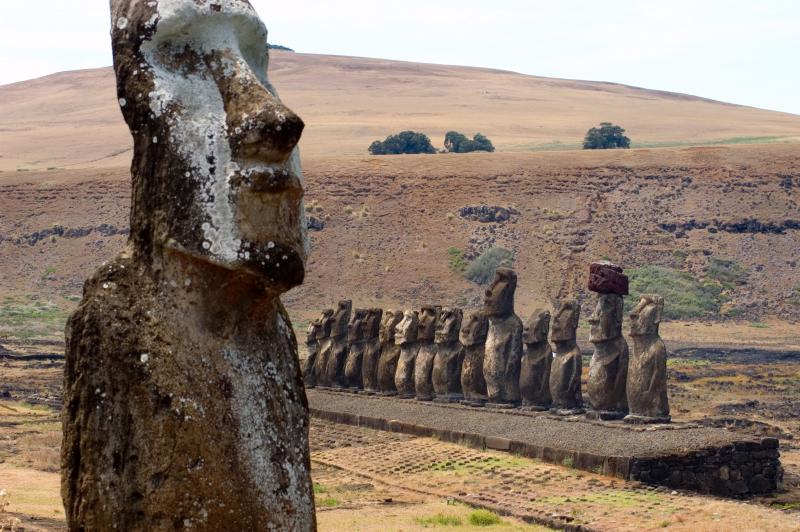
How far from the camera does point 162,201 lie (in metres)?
4.72

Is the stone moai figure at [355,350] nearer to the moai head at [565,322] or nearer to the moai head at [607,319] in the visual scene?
the moai head at [565,322]

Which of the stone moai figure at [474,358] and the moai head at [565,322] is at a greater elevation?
the moai head at [565,322]

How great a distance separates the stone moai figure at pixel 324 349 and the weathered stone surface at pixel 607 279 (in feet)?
29.5

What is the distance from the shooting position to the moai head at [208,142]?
15.2 ft

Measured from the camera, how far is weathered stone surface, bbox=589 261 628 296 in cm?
2077

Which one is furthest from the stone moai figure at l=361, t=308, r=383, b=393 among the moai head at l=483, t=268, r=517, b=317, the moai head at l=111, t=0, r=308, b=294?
the moai head at l=111, t=0, r=308, b=294

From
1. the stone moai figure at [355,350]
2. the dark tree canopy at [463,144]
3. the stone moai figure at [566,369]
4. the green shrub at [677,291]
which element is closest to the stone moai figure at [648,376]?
the stone moai figure at [566,369]

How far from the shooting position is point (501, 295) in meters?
23.4

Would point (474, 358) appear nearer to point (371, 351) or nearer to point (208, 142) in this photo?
point (371, 351)

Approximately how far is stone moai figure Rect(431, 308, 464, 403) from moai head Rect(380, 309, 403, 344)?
181 centimetres

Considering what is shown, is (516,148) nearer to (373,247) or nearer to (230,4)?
(373,247)

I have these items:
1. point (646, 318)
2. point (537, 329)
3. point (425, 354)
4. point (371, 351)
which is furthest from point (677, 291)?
point (646, 318)

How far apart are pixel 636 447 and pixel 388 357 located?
9770 millimetres

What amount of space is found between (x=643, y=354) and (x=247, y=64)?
50.8ft
